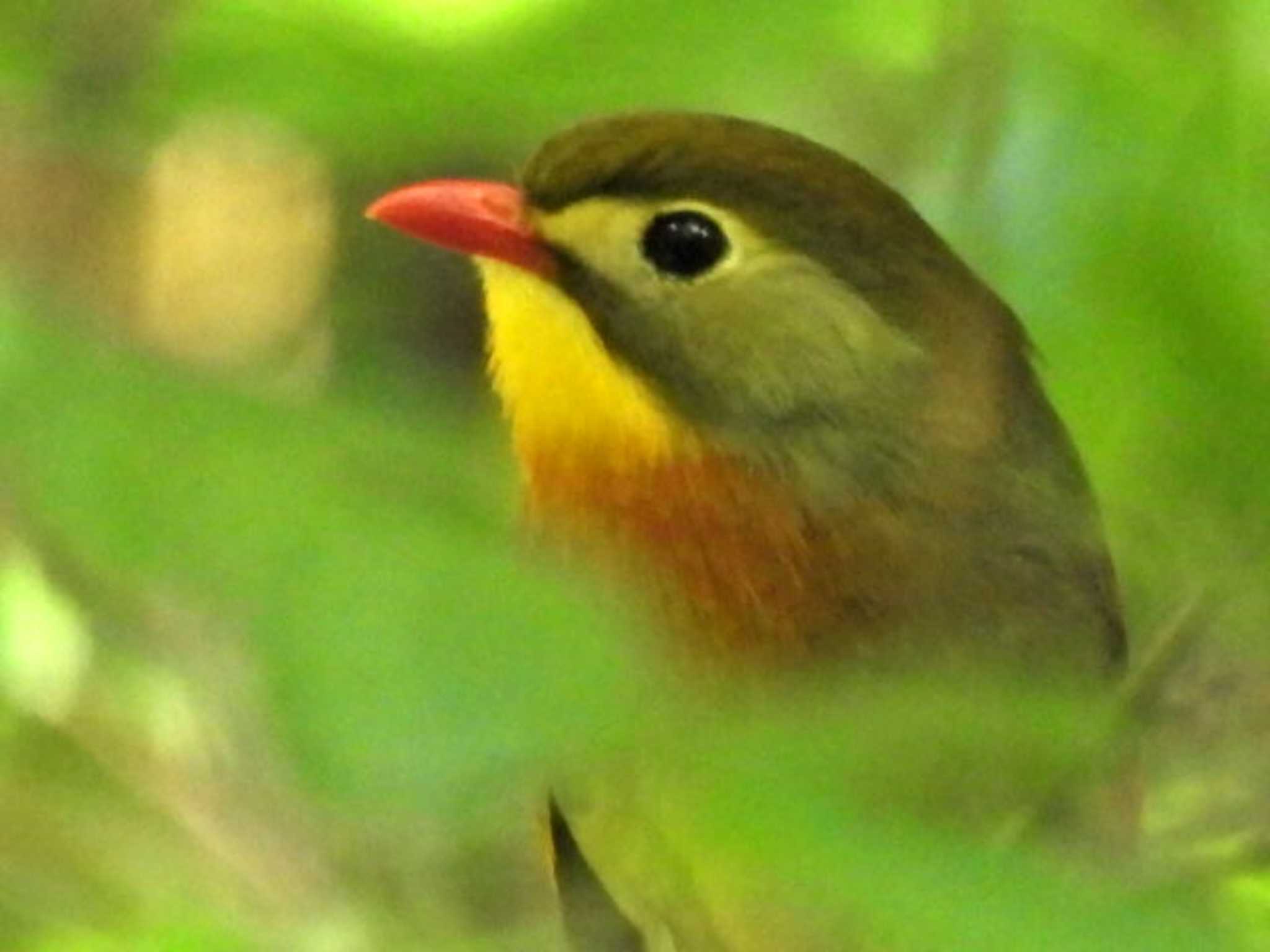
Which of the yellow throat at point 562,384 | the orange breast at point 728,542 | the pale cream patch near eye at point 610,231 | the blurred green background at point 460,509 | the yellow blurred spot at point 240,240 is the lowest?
the blurred green background at point 460,509

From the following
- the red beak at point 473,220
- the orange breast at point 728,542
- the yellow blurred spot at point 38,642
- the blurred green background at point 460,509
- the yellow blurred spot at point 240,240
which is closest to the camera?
the blurred green background at point 460,509

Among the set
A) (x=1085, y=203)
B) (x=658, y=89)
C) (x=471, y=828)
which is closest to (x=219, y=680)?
(x=658, y=89)

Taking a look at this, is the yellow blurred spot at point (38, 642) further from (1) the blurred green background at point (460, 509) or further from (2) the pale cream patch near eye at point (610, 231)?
(2) the pale cream patch near eye at point (610, 231)

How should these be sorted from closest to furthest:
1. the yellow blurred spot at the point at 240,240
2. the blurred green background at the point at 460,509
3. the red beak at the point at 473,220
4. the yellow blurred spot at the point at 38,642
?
the blurred green background at the point at 460,509 < the yellow blurred spot at the point at 38,642 < the red beak at the point at 473,220 < the yellow blurred spot at the point at 240,240

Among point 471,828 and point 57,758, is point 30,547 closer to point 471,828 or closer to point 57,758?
point 57,758

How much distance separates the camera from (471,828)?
0.42 meters

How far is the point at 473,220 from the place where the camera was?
4.86ft

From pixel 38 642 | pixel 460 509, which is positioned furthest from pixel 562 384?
pixel 460 509

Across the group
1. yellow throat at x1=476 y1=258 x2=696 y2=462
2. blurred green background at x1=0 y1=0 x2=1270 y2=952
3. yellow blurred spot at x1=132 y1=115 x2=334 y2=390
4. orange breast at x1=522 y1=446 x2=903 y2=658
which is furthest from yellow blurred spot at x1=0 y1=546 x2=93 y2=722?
yellow blurred spot at x1=132 y1=115 x2=334 y2=390

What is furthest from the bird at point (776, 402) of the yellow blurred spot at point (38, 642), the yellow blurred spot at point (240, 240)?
the yellow blurred spot at point (240, 240)

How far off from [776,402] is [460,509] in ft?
3.73

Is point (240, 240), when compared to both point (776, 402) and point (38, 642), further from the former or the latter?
point (38, 642)

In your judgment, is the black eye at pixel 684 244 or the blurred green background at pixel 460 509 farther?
the black eye at pixel 684 244

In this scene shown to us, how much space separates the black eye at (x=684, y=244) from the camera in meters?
1.50
